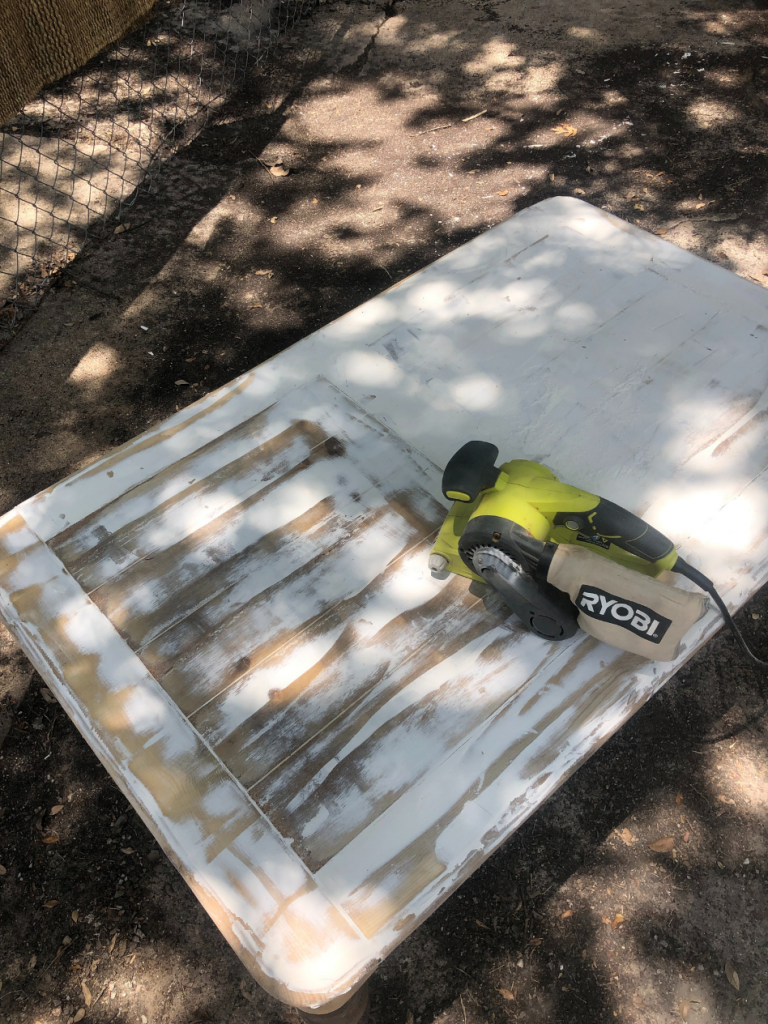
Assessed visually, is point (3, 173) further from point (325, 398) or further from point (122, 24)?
point (325, 398)

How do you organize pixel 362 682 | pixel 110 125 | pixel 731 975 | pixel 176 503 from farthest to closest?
pixel 110 125 → pixel 731 975 → pixel 176 503 → pixel 362 682

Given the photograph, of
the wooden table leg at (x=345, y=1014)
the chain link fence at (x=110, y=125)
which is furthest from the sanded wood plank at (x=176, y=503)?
the chain link fence at (x=110, y=125)

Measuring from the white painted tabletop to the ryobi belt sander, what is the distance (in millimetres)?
109

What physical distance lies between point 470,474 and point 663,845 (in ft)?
4.48

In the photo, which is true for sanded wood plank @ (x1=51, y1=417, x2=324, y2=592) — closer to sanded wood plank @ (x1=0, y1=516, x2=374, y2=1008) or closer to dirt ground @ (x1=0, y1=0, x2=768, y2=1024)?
sanded wood plank @ (x1=0, y1=516, x2=374, y2=1008)

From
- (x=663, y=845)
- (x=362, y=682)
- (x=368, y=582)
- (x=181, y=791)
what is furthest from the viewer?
(x=663, y=845)

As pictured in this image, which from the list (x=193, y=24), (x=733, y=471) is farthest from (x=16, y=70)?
(x=733, y=471)

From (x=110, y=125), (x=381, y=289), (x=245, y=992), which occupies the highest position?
(x=110, y=125)

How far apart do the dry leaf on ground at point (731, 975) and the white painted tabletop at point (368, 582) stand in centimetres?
103

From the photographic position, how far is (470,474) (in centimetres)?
153

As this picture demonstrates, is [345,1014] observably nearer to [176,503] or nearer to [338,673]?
[338,673]

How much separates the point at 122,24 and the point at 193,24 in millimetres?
586

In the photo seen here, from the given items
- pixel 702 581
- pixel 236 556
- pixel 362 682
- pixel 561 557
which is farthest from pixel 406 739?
pixel 702 581

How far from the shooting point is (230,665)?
59.4 inches
